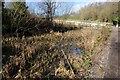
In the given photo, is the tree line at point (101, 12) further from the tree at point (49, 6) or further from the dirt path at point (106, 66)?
the dirt path at point (106, 66)

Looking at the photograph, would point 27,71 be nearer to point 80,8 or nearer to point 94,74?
point 94,74

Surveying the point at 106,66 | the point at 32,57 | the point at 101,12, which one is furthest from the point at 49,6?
the point at 106,66

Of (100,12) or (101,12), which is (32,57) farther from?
(100,12)

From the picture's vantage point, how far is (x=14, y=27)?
18547 mm

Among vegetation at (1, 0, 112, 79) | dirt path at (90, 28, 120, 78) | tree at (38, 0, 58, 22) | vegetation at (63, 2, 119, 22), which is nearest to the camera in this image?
dirt path at (90, 28, 120, 78)

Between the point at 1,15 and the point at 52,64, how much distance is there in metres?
7.71

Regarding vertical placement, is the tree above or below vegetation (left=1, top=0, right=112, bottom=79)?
above

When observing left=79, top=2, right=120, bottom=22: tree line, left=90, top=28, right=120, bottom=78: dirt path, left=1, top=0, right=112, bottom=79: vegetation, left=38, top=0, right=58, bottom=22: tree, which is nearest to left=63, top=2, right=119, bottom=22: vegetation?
left=79, top=2, right=120, bottom=22: tree line

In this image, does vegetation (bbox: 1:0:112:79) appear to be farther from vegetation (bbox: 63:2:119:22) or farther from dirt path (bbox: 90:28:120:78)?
vegetation (bbox: 63:2:119:22)

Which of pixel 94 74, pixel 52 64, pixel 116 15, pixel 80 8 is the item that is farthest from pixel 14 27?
pixel 80 8

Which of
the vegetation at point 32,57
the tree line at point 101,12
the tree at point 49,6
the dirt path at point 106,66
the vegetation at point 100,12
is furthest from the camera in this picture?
the vegetation at point 100,12

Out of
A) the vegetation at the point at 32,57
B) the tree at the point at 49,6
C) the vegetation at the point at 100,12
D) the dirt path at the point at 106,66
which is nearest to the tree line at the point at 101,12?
the vegetation at the point at 100,12

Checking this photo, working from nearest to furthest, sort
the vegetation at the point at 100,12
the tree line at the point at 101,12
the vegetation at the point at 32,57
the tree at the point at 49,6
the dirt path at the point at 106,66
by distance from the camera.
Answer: the dirt path at the point at 106,66 → the vegetation at the point at 32,57 → the tree at the point at 49,6 → the tree line at the point at 101,12 → the vegetation at the point at 100,12

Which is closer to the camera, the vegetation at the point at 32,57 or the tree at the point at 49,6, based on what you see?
the vegetation at the point at 32,57
